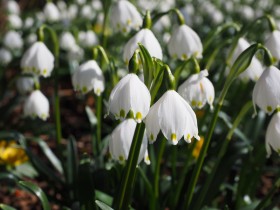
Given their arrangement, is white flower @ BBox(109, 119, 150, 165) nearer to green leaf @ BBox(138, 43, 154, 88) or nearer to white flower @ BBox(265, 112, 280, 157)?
green leaf @ BBox(138, 43, 154, 88)

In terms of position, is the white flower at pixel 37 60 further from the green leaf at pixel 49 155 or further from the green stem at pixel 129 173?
the green stem at pixel 129 173

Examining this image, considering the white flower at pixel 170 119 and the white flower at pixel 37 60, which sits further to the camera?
the white flower at pixel 37 60

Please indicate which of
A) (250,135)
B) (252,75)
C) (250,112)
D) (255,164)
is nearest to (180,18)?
(252,75)

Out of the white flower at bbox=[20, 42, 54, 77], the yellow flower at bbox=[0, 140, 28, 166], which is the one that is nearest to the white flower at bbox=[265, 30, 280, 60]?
the white flower at bbox=[20, 42, 54, 77]

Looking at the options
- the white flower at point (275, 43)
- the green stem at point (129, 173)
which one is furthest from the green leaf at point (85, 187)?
the white flower at point (275, 43)

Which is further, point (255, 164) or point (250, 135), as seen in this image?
point (250, 135)

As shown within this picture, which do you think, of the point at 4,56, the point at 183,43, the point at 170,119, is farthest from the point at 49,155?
the point at 4,56

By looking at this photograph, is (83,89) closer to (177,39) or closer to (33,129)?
(177,39)
